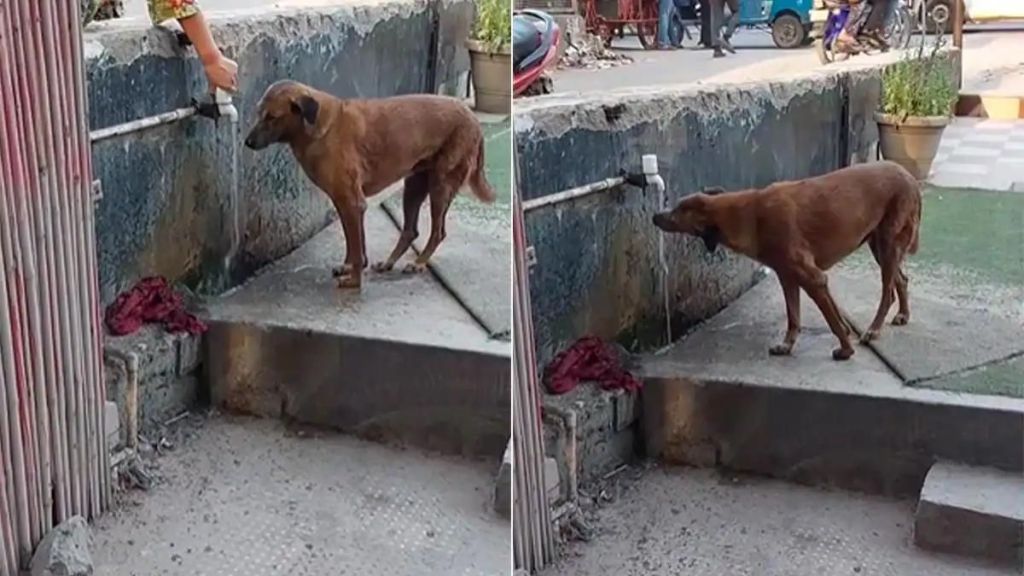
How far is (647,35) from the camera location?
1.14 m

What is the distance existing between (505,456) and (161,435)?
14.5 inches

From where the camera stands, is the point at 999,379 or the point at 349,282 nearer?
the point at 999,379

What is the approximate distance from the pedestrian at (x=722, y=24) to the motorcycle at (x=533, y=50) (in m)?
0.16

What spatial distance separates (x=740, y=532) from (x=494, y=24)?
1.98 feet

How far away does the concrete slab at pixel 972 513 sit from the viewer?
1149 mm

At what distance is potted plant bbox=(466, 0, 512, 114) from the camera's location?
1183 millimetres

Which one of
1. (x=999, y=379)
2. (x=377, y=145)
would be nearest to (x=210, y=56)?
(x=377, y=145)

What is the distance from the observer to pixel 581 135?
3.79 ft

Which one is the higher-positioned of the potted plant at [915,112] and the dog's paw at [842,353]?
the potted plant at [915,112]

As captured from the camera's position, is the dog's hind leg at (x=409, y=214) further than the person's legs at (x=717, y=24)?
Yes

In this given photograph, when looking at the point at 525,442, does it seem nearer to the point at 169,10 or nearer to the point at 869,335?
the point at 869,335

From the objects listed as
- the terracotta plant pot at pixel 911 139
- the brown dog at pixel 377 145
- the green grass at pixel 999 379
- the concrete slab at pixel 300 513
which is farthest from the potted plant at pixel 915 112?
the concrete slab at pixel 300 513

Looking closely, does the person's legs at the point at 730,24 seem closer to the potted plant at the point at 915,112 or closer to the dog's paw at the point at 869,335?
the potted plant at the point at 915,112

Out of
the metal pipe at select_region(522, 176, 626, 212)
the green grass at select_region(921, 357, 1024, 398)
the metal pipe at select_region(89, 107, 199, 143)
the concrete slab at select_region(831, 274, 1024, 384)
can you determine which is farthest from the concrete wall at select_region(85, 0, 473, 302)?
the green grass at select_region(921, 357, 1024, 398)
